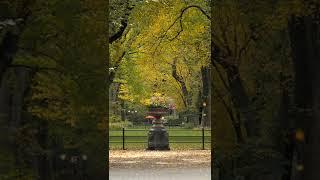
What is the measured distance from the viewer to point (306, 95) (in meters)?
12.8

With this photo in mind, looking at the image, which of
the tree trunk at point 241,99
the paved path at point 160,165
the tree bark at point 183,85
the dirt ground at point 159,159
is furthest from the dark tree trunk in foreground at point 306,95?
the tree bark at point 183,85

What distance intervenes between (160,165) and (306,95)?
1266cm

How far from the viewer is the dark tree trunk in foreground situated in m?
12.7

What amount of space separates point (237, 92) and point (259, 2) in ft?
7.18

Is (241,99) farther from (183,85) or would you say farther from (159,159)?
(183,85)

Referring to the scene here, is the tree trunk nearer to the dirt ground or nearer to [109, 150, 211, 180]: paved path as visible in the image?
[109, 150, 211, 180]: paved path

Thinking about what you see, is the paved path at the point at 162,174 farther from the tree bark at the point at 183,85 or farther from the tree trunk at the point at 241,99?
the tree bark at the point at 183,85

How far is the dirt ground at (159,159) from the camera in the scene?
24.9m

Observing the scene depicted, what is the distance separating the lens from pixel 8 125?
1291 centimetres

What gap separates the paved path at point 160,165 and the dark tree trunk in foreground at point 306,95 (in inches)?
271

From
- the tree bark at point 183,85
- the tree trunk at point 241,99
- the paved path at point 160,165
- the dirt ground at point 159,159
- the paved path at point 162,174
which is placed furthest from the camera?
the tree bark at point 183,85

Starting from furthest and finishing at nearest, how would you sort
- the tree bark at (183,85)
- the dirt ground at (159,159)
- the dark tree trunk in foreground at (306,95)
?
1. the tree bark at (183,85)
2. the dirt ground at (159,159)
3. the dark tree trunk in foreground at (306,95)

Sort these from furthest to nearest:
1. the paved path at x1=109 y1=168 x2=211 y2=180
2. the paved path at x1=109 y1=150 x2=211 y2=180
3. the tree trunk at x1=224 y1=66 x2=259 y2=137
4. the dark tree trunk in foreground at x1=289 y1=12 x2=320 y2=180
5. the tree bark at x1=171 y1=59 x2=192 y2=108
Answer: the tree bark at x1=171 y1=59 x2=192 y2=108 → the paved path at x1=109 y1=150 x2=211 y2=180 → the paved path at x1=109 y1=168 x2=211 y2=180 → the tree trunk at x1=224 y1=66 x2=259 y2=137 → the dark tree trunk in foreground at x1=289 y1=12 x2=320 y2=180

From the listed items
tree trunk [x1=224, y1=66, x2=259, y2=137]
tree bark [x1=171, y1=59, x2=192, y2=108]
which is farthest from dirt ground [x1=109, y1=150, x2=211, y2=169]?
tree bark [x1=171, y1=59, x2=192, y2=108]
